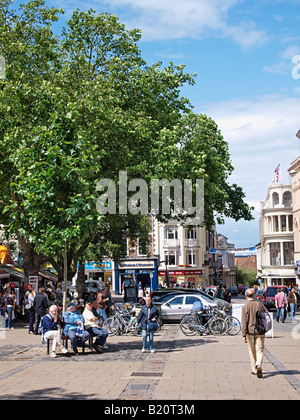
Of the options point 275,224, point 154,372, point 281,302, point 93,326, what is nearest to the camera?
point 154,372

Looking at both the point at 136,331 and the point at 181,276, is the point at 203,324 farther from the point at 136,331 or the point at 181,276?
the point at 181,276

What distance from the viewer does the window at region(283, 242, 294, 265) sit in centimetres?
7638

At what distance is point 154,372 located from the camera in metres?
12.0

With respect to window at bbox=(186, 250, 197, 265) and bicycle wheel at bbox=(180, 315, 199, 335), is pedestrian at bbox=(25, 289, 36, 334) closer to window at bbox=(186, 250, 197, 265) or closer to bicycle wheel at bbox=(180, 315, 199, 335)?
bicycle wheel at bbox=(180, 315, 199, 335)

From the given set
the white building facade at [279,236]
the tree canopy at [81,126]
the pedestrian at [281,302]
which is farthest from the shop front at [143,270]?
the pedestrian at [281,302]

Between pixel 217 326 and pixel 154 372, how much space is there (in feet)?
28.8

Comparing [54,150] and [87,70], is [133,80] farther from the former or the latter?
[54,150]

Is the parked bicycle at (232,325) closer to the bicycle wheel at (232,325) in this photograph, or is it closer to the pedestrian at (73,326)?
the bicycle wheel at (232,325)

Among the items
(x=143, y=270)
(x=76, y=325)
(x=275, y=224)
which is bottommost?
(x=76, y=325)

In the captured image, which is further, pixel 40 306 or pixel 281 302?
pixel 281 302

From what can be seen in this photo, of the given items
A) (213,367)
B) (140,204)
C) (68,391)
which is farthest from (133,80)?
(68,391)

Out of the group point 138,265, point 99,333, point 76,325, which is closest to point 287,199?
point 138,265

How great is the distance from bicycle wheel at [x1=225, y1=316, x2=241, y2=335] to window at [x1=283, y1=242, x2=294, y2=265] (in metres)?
58.0

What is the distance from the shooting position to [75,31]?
26703mm
